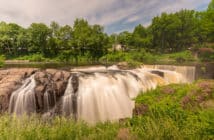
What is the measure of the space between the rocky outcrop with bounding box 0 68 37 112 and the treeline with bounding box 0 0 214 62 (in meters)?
21.5

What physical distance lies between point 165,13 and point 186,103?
40.1m

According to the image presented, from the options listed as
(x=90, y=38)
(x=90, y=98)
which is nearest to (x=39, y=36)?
(x=90, y=38)

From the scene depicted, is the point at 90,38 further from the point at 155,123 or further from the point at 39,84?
the point at 155,123

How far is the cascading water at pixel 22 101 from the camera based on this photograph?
26.2 feet

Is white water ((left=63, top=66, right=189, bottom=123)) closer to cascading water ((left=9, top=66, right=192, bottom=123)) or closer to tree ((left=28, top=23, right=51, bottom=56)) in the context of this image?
cascading water ((left=9, top=66, right=192, bottom=123))

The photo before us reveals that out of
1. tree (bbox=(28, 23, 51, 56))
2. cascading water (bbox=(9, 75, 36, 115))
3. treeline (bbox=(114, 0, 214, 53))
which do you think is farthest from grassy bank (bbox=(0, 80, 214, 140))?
treeline (bbox=(114, 0, 214, 53))

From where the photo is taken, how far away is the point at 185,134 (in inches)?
139

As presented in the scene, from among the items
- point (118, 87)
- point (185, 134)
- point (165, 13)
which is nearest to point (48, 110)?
point (118, 87)

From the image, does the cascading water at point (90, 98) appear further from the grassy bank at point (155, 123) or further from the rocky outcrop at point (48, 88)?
the grassy bank at point (155, 123)

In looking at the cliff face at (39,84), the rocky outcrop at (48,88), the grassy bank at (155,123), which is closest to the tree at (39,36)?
the cliff face at (39,84)

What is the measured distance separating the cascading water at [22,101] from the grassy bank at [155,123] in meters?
3.05

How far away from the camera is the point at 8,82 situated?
28.2ft

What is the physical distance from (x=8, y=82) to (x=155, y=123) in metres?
8.37

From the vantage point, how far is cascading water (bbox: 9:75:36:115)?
8.00m
